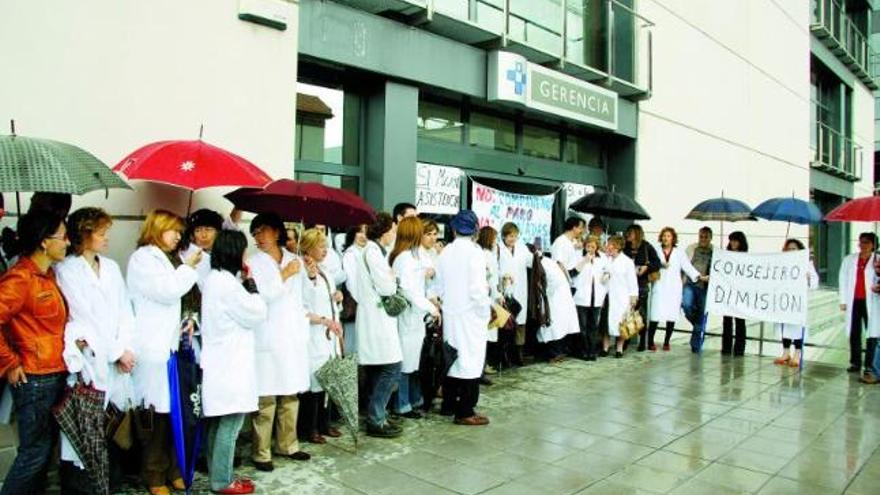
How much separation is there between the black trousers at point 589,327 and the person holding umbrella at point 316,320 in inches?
180

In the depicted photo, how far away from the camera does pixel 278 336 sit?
14.7 ft

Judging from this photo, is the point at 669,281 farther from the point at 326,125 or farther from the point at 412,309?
the point at 326,125

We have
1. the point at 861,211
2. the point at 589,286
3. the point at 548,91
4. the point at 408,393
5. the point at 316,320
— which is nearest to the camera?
the point at 316,320

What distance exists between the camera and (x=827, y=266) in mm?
22859

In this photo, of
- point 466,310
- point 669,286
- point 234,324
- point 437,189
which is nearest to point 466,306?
point 466,310

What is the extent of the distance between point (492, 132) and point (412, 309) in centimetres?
478

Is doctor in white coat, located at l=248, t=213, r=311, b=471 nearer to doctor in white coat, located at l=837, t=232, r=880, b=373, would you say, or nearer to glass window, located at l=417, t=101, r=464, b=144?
glass window, located at l=417, t=101, r=464, b=144

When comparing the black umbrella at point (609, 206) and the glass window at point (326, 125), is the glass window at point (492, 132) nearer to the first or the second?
the black umbrella at point (609, 206)

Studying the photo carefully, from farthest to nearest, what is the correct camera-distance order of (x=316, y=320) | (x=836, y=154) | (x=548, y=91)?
(x=836, y=154) < (x=548, y=91) < (x=316, y=320)

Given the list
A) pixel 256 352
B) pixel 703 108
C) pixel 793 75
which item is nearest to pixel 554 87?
pixel 703 108

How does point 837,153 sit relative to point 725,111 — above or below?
above

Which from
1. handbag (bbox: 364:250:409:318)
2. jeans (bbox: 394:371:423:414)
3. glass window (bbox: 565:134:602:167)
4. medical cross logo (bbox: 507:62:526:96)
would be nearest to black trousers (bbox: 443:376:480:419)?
jeans (bbox: 394:371:423:414)

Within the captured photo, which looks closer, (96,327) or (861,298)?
(96,327)

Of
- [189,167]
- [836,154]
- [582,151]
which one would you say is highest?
[836,154]
